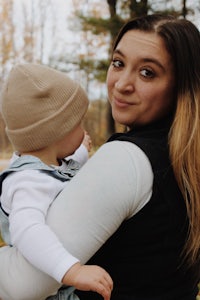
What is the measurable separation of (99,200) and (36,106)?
0.56m

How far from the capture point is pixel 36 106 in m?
1.87

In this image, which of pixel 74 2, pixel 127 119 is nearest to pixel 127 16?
pixel 127 119

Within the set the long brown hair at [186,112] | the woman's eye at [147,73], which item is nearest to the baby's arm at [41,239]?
the long brown hair at [186,112]

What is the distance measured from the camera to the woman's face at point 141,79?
178cm

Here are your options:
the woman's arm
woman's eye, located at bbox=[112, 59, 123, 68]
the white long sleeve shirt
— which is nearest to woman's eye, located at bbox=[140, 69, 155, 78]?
woman's eye, located at bbox=[112, 59, 123, 68]

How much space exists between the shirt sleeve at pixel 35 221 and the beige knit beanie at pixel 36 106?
219 millimetres

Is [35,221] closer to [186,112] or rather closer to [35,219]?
[35,219]

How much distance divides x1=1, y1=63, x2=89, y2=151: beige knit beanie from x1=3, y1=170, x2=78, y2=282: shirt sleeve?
0.72 feet

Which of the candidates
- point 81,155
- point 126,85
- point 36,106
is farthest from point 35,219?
point 81,155

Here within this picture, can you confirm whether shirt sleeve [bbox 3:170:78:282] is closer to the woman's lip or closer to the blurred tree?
the woman's lip

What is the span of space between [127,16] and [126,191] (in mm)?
11333

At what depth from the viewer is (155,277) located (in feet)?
5.40

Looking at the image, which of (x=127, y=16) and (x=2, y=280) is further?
(x=127, y=16)

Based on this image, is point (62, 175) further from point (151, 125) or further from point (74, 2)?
point (74, 2)
